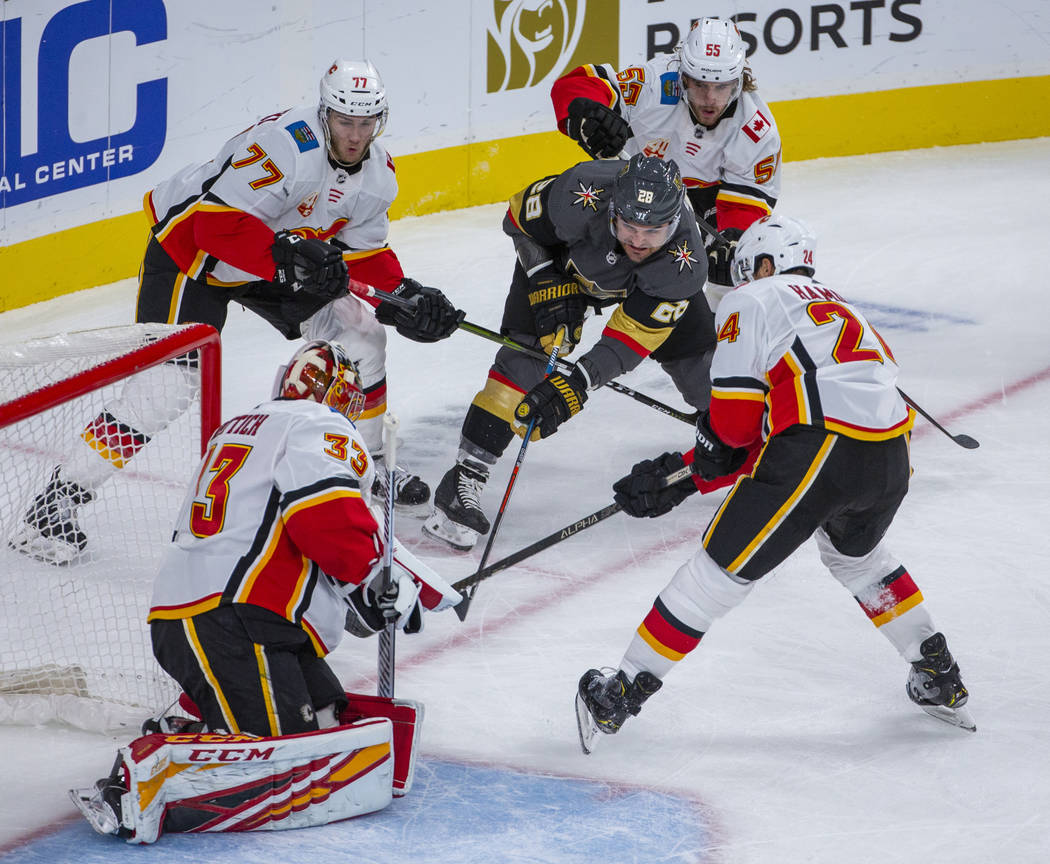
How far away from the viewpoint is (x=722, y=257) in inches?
185

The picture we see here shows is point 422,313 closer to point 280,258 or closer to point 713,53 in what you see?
point 280,258

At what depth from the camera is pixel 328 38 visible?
604cm

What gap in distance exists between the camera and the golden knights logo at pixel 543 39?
654 cm

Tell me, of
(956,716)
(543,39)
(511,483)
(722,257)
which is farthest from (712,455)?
(543,39)

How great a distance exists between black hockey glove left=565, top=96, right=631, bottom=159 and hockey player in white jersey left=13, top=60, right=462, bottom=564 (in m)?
0.70

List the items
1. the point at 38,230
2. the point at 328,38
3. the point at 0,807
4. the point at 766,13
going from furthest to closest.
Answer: the point at 766,13
the point at 328,38
the point at 38,230
the point at 0,807

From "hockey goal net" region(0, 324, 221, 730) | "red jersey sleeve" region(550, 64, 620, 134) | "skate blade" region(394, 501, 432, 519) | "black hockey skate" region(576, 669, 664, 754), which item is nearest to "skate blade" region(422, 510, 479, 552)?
"skate blade" region(394, 501, 432, 519)

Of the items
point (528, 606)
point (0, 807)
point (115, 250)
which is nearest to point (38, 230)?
point (115, 250)

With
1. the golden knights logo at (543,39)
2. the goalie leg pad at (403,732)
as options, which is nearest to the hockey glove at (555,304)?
the goalie leg pad at (403,732)

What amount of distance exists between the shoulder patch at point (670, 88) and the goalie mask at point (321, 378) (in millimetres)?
2247

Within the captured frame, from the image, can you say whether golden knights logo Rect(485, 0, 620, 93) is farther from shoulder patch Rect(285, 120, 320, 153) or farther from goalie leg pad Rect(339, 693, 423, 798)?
goalie leg pad Rect(339, 693, 423, 798)

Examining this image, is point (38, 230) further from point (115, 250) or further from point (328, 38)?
point (328, 38)

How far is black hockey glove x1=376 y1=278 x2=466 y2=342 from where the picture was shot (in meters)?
4.07

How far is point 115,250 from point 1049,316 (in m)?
3.39
